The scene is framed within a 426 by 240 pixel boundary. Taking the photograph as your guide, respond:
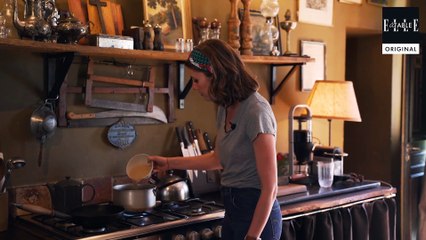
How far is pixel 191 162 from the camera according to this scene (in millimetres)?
2395

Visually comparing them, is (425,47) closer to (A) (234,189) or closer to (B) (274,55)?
(B) (274,55)

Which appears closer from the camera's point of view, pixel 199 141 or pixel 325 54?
pixel 199 141

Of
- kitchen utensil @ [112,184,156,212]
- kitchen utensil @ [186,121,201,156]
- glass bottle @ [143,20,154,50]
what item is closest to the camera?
kitchen utensil @ [112,184,156,212]

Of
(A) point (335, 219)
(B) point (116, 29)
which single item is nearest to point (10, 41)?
(B) point (116, 29)

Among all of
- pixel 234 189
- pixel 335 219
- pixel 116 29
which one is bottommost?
pixel 335 219

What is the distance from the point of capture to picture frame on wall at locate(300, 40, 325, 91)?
353 centimetres

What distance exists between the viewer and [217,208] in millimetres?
2438

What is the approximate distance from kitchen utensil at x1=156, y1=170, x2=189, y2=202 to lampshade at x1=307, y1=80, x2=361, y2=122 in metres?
1.17

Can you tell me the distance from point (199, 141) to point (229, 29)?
65cm

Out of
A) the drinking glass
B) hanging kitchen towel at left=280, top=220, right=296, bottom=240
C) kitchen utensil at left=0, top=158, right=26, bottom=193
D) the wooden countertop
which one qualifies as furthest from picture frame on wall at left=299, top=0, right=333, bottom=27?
kitchen utensil at left=0, top=158, right=26, bottom=193

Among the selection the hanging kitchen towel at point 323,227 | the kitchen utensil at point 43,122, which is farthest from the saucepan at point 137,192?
the hanging kitchen towel at point 323,227

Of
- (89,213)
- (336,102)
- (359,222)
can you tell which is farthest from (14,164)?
(336,102)

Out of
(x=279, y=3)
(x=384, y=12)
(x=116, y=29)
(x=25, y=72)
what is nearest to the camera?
(x=25, y=72)

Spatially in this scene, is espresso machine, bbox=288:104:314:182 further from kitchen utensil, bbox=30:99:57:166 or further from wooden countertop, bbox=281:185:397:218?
kitchen utensil, bbox=30:99:57:166
